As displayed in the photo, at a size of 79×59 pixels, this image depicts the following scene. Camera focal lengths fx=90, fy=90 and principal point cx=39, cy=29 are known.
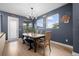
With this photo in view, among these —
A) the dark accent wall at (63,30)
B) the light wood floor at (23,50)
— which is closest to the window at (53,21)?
the dark accent wall at (63,30)

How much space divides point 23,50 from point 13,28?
0.49 meters

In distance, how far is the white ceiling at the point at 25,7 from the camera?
1698 millimetres

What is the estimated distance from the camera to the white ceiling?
1698mm

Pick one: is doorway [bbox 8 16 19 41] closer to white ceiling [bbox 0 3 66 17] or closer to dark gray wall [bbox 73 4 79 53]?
white ceiling [bbox 0 3 66 17]

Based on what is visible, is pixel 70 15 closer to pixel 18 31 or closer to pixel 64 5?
pixel 64 5

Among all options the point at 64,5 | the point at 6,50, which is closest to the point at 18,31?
the point at 6,50

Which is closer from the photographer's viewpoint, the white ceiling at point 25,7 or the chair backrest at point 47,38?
the white ceiling at point 25,7

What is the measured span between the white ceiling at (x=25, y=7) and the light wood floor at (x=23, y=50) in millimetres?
614

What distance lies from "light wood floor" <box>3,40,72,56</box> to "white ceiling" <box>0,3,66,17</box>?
24.2 inches

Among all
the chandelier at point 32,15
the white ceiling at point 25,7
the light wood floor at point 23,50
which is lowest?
the light wood floor at point 23,50

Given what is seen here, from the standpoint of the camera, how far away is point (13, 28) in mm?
1805

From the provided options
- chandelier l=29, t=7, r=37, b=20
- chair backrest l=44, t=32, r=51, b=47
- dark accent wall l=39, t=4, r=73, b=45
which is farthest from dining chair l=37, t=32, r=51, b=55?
chandelier l=29, t=7, r=37, b=20

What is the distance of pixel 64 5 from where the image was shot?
171cm

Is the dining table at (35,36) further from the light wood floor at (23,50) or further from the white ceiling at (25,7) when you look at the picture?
the white ceiling at (25,7)
